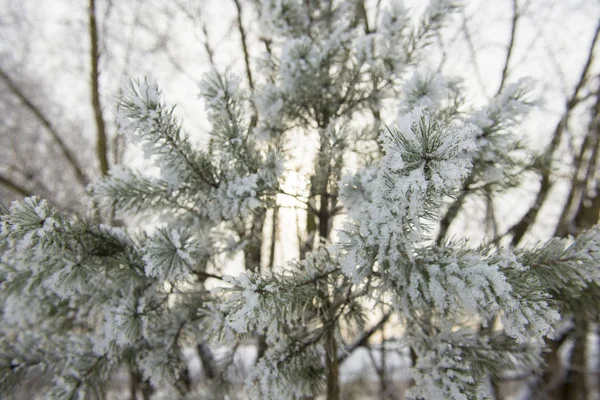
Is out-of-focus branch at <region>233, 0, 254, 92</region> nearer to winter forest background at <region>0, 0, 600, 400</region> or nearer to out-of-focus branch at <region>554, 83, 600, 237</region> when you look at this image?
winter forest background at <region>0, 0, 600, 400</region>

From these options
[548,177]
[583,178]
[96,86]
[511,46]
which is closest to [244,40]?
[96,86]

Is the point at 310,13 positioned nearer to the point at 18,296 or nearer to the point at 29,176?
the point at 18,296

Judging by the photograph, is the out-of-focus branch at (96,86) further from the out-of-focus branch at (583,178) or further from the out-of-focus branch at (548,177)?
the out-of-focus branch at (583,178)

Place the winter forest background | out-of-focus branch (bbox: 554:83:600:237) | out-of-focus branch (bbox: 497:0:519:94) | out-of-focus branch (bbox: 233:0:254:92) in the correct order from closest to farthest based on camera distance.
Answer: the winter forest background < out-of-focus branch (bbox: 233:0:254:92) < out-of-focus branch (bbox: 497:0:519:94) < out-of-focus branch (bbox: 554:83:600:237)

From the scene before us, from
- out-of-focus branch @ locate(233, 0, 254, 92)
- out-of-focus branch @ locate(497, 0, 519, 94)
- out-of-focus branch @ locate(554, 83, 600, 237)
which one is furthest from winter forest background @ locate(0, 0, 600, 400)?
out-of-focus branch @ locate(554, 83, 600, 237)

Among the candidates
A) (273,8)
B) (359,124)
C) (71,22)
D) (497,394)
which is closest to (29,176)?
(71,22)

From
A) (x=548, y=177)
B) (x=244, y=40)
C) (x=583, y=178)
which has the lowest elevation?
(x=548, y=177)

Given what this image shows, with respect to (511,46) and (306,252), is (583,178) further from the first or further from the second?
(306,252)

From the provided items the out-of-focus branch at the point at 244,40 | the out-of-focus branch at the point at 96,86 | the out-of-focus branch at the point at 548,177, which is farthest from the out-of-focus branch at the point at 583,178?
the out-of-focus branch at the point at 96,86

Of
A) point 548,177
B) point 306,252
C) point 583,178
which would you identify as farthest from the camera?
point 583,178

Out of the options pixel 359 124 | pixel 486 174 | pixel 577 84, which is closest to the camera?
pixel 486 174

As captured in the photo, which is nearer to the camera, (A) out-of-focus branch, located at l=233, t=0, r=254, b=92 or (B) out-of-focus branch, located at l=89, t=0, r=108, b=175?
(A) out-of-focus branch, located at l=233, t=0, r=254, b=92
